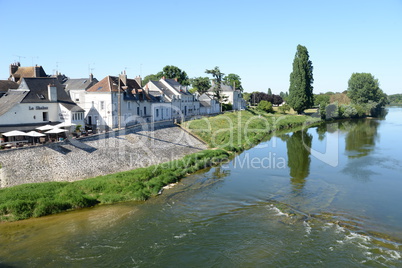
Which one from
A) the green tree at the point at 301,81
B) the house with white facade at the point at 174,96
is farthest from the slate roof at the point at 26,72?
Answer: the green tree at the point at 301,81

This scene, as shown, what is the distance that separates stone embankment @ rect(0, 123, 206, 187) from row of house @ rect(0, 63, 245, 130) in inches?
176

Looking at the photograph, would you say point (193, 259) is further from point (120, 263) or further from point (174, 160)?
point (174, 160)

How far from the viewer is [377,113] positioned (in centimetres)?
10419

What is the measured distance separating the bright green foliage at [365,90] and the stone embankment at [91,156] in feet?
253

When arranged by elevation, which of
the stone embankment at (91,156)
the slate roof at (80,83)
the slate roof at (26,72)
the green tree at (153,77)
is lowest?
the stone embankment at (91,156)

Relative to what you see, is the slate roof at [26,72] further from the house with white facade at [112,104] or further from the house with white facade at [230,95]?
the house with white facade at [230,95]

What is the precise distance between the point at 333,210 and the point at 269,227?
18.6ft

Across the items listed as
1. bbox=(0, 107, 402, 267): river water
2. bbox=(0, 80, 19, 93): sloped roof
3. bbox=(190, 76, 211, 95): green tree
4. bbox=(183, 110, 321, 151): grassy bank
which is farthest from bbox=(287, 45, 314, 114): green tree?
bbox=(0, 80, 19, 93): sloped roof

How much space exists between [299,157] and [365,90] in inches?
2825

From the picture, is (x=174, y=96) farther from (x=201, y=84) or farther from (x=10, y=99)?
(x=10, y=99)

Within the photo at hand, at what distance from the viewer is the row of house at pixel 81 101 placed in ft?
117

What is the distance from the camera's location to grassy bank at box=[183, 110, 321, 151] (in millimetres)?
47369

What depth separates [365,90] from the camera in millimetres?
99188

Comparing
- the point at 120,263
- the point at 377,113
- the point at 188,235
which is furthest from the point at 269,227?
the point at 377,113
